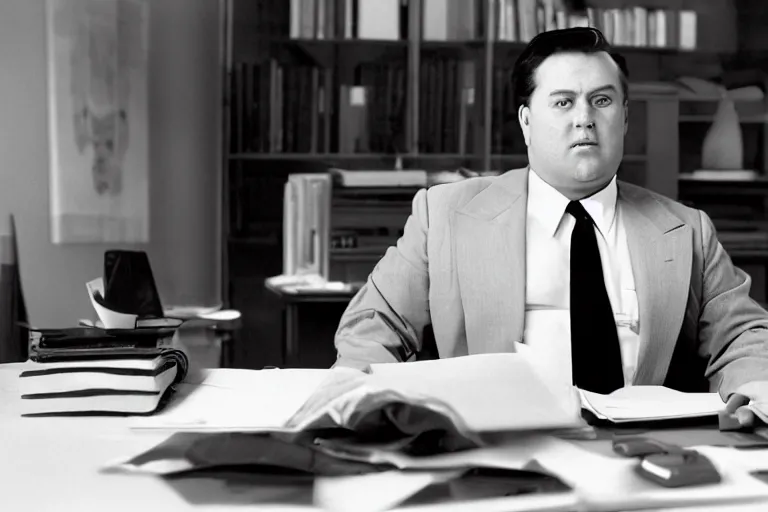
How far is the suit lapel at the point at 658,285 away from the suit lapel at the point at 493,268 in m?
0.22

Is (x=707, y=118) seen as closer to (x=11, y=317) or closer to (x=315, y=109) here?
(x=315, y=109)

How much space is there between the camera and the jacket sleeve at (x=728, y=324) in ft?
4.93

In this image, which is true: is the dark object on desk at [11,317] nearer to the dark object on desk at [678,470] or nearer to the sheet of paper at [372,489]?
the sheet of paper at [372,489]

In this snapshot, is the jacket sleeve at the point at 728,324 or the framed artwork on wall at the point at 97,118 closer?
the jacket sleeve at the point at 728,324

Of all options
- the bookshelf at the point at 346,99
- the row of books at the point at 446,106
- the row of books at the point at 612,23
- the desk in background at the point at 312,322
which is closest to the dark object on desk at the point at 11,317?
the desk in background at the point at 312,322

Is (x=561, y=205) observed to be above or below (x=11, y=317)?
above

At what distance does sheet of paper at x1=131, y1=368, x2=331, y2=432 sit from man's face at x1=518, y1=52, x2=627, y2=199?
2.03 feet

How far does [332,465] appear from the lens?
0.94m

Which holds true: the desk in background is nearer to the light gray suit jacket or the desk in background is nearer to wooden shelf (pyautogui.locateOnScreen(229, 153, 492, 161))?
wooden shelf (pyautogui.locateOnScreen(229, 153, 492, 161))

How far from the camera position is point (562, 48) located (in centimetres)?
177

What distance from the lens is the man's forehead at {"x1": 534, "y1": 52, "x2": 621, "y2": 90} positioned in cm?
174

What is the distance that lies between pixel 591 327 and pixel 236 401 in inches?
30.1

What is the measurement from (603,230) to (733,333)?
309 millimetres

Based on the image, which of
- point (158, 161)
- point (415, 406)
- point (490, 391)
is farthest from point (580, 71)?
point (158, 161)
